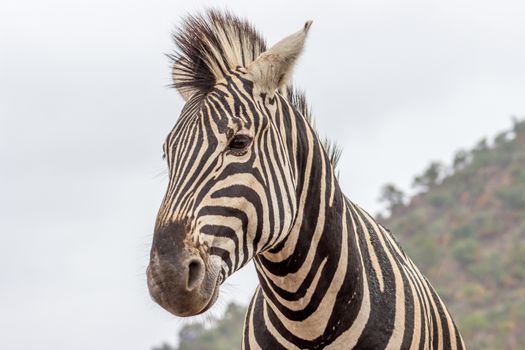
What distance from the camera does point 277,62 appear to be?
6.16 m

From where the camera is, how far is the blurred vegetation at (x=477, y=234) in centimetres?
4581

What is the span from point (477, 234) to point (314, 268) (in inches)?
2146

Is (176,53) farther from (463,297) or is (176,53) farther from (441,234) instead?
(441,234)

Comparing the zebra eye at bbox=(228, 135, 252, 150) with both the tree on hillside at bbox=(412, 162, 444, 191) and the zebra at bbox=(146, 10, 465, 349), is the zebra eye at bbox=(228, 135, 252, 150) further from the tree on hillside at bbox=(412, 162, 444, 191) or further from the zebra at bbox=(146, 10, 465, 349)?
the tree on hillside at bbox=(412, 162, 444, 191)

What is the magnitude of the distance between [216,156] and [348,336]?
1442 millimetres

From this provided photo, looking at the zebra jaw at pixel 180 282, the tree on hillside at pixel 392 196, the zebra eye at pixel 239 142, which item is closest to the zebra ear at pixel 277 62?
the zebra eye at pixel 239 142

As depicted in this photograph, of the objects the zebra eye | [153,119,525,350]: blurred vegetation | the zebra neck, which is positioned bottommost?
the zebra neck

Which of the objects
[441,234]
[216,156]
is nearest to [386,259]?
[216,156]

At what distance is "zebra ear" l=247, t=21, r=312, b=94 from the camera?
241 inches

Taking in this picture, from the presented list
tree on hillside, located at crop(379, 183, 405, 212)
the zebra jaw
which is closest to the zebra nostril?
the zebra jaw

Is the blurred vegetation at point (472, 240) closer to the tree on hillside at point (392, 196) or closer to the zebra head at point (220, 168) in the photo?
the tree on hillside at point (392, 196)

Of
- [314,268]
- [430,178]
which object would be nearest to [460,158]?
[430,178]

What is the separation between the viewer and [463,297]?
169 ft

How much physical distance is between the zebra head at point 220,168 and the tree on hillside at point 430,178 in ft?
218
